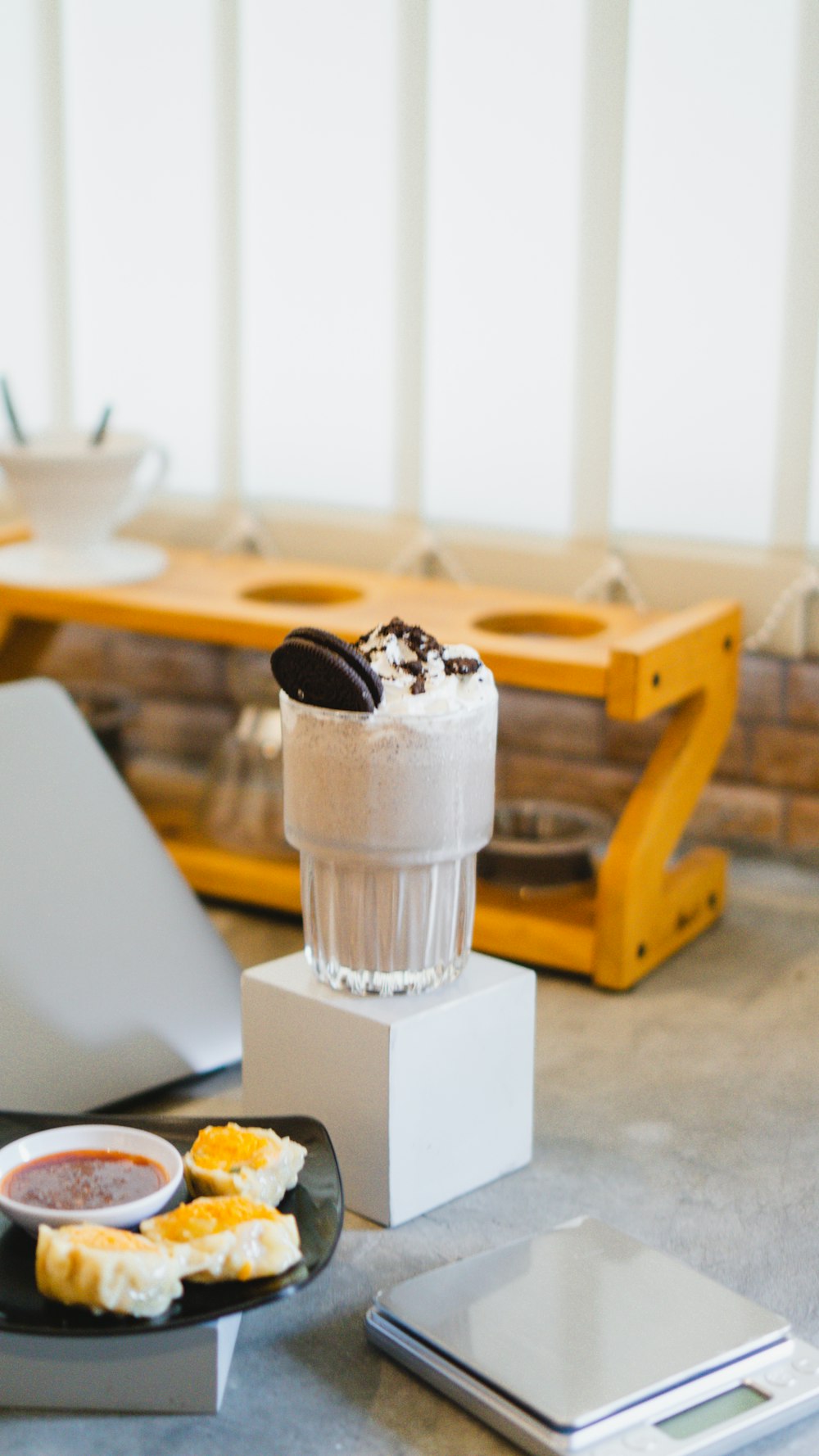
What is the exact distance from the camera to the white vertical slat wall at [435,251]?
4.68 ft

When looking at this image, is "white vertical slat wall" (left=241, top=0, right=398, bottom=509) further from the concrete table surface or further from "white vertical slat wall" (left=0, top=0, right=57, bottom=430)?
the concrete table surface

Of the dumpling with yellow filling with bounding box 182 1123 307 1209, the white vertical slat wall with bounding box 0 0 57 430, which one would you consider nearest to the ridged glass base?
the dumpling with yellow filling with bounding box 182 1123 307 1209

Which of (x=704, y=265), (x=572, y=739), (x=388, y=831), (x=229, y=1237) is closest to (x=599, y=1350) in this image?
(x=229, y=1237)

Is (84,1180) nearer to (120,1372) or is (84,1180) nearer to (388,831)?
(120,1372)

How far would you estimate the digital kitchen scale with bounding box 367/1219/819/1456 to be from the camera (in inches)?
29.5

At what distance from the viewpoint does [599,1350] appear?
0.79m

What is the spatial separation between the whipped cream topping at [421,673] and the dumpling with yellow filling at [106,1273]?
0.32 metres

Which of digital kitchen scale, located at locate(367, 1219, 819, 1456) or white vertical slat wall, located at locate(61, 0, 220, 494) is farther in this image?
white vertical slat wall, located at locate(61, 0, 220, 494)

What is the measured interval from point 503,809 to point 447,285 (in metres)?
0.52

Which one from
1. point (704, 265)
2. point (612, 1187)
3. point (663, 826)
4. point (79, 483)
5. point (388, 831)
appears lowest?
point (612, 1187)

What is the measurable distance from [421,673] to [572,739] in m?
0.71

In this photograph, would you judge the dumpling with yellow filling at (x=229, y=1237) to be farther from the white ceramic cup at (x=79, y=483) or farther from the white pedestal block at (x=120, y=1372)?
the white ceramic cup at (x=79, y=483)

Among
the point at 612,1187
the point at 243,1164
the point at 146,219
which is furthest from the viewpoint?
the point at 146,219

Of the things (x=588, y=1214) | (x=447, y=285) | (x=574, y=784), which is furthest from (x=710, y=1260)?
(x=447, y=285)
